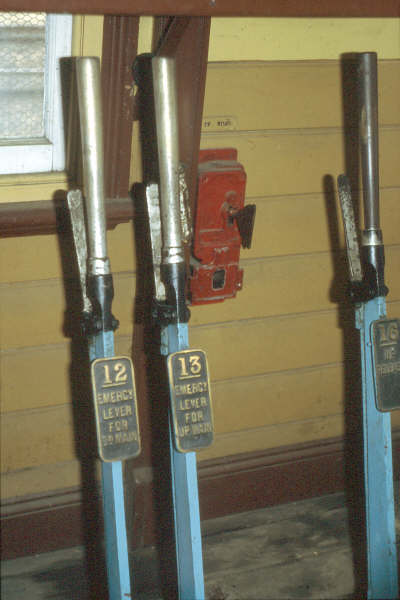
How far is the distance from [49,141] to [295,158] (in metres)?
0.67

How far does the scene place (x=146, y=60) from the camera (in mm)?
1511

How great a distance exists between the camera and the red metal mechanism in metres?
1.64

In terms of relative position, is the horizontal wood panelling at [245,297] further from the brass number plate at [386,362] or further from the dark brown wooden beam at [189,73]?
the brass number plate at [386,362]

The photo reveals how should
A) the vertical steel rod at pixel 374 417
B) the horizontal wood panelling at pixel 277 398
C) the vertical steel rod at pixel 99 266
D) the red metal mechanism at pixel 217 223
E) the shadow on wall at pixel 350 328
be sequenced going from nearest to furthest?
the vertical steel rod at pixel 99 266
the vertical steel rod at pixel 374 417
the red metal mechanism at pixel 217 223
the shadow on wall at pixel 350 328
the horizontal wood panelling at pixel 277 398

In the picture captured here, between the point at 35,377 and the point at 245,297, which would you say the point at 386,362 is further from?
the point at 35,377

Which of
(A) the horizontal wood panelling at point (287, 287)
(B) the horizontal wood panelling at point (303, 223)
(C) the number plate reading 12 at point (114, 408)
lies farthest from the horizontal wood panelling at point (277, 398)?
(C) the number plate reading 12 at point (114, 408)

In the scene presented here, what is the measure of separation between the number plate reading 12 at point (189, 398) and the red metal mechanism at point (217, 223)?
1.38 feet

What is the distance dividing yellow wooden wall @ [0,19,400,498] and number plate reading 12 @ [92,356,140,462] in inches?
21.9

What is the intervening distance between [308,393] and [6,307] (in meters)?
0.95

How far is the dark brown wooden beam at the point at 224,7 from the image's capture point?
963 mm

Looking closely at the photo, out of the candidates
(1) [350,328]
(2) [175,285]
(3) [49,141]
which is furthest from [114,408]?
(1) [350,328]

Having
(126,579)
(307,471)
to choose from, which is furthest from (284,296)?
(126,579)

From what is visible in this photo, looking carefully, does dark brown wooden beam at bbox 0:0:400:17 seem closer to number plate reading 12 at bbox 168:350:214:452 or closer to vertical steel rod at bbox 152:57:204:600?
vertical steel rod at bbox 152:57:204:600

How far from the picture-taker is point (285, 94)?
71.0 inches
